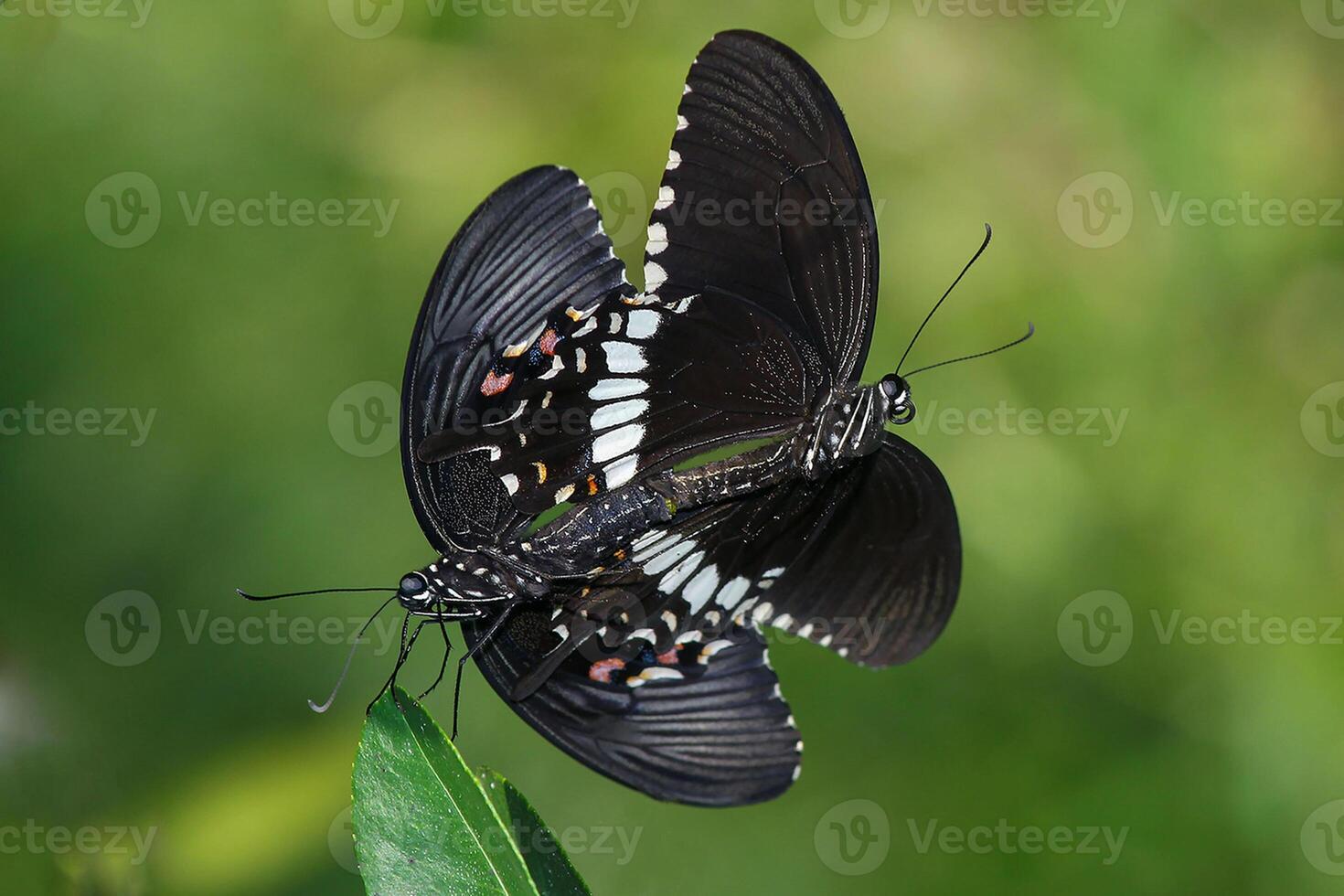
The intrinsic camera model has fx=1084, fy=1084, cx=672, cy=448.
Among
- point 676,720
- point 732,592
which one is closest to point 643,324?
point 732,592

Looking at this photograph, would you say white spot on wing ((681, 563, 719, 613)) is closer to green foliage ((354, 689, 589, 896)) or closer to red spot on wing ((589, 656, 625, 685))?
red spot on wing ((589, 656, 625, 685))

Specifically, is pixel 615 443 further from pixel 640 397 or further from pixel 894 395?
pixel 894 395

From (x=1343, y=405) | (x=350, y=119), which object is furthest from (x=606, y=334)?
(x=1343, y=405)

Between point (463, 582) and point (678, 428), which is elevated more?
point (678, 428)

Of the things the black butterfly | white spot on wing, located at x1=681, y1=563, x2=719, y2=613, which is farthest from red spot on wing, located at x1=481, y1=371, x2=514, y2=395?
white spot on wing, located at x1=681, y1=563, x2=719, y2=613

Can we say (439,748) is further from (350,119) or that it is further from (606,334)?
(350,119)

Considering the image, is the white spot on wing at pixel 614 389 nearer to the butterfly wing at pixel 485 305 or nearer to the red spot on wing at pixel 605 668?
the butterfly wing at pixel 485 305
